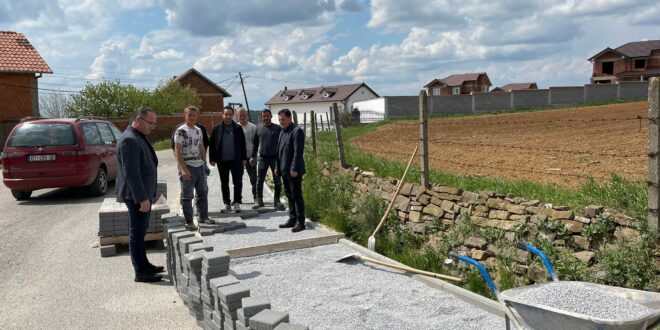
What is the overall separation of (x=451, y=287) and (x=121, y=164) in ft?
12.0

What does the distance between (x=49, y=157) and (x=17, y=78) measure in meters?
21.3

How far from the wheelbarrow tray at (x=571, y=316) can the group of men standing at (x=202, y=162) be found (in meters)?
3.90

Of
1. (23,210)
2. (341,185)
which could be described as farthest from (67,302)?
(23,210)

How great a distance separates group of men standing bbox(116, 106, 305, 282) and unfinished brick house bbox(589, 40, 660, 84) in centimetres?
6166

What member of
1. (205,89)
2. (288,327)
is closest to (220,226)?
(288,327)

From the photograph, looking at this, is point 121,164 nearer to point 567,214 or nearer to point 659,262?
point 567,214

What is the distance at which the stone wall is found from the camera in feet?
16.0

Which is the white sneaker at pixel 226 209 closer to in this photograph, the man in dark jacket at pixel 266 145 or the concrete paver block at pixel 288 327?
the man in dark jacket at pixel 266 145

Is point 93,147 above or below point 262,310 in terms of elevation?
above

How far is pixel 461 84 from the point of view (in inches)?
3253

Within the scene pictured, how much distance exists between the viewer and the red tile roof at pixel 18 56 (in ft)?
92.9

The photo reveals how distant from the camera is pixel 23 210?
34.7 feet

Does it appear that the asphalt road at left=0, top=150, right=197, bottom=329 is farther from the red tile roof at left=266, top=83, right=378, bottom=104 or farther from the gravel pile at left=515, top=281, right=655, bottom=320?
the red tile roof at left=266, top=83, right=378, bottom=104

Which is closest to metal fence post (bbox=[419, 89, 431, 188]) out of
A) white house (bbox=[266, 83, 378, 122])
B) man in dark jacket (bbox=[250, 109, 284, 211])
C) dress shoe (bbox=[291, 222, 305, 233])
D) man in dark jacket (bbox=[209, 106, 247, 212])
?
dress shoe (bbox=[291, 222, 305, 233])
